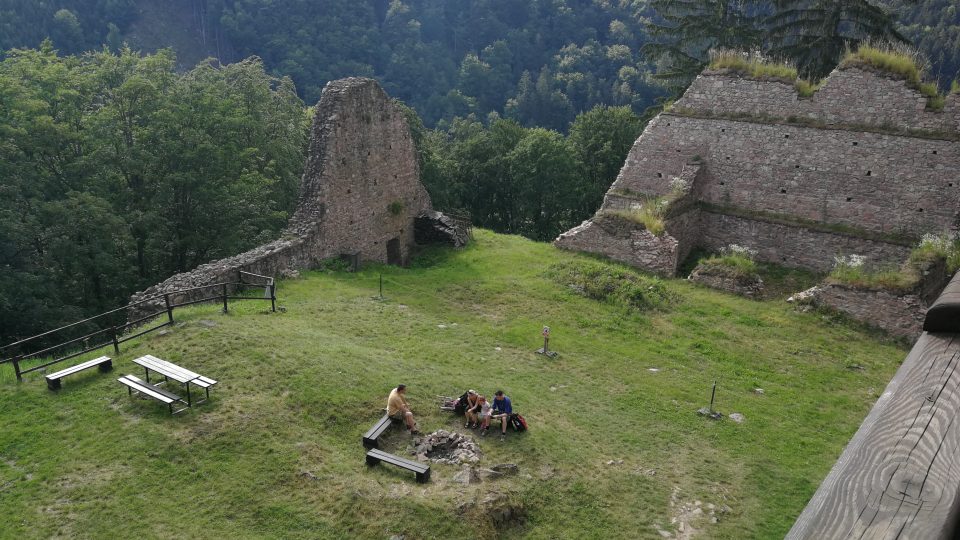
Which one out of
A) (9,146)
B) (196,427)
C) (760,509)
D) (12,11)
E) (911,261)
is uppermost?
(12,11)

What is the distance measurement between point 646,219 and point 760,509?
38.6ft

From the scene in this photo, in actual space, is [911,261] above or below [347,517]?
above

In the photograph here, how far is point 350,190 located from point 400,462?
12.3 meters

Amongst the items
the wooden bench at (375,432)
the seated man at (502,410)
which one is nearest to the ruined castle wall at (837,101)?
the seated man at (502,410)

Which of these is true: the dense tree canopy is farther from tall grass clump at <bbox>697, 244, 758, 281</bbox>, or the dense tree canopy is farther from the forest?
tall grass clump at <bbox>697, 244, 758, 281</bbox>

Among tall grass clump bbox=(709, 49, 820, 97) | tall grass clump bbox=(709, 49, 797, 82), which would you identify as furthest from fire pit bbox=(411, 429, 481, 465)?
tall grass clump bbox=(709, 49, 797, 82)

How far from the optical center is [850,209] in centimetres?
1998

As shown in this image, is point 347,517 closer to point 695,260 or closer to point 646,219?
point 646,219

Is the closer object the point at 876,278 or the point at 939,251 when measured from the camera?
the point at 876,278

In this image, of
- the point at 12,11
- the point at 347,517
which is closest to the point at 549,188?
the point at 347,517

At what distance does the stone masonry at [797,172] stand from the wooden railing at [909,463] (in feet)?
59.4

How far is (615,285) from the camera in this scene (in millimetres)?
17984

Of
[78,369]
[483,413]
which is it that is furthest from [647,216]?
[78,369]

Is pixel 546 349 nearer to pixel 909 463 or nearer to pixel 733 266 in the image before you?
pixel 733 266
